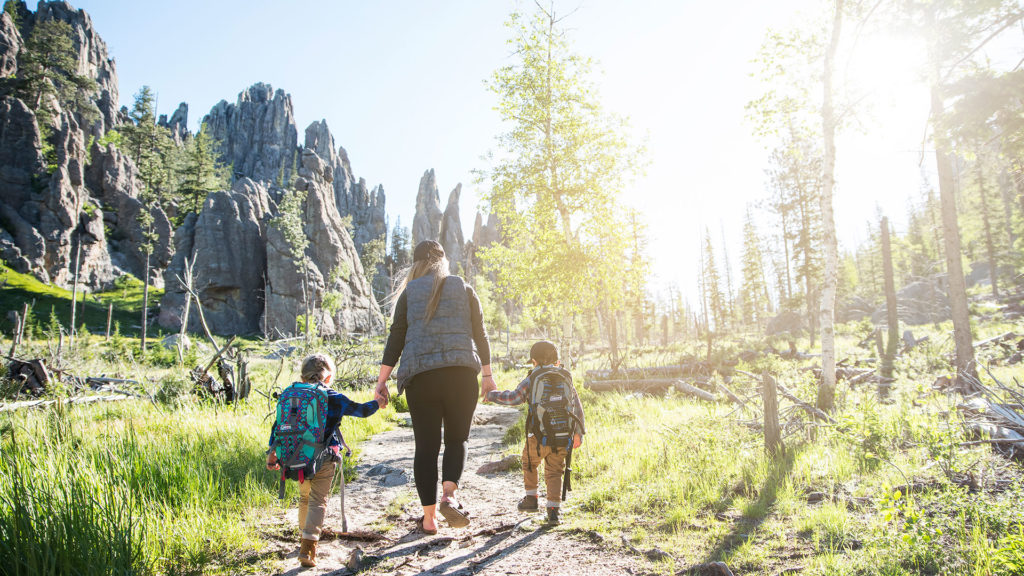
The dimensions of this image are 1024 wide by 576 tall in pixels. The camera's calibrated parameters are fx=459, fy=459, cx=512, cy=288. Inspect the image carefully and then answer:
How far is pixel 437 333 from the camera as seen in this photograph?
3.32m

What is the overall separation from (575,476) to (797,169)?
30.1 meters

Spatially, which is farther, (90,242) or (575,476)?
(90,242)

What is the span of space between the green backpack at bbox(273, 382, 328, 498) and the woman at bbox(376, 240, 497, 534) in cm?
44

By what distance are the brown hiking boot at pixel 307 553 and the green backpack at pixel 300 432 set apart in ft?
1.27

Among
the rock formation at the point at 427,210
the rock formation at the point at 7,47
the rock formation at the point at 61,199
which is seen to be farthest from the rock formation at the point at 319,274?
the rock formation at the point at 7,47

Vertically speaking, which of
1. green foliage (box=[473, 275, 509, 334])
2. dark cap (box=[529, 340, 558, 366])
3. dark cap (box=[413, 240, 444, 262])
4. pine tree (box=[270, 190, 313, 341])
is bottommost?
dark cap (box=[529, 340, 558, 366])

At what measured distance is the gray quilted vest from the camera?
128 inches

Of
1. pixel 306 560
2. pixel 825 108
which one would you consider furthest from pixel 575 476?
pixel 825 108

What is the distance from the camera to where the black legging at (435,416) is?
3244 mm

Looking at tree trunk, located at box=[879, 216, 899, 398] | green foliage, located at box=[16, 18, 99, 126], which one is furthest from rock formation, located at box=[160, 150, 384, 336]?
tree trunk, located at box=[879, 216, 899, 398]

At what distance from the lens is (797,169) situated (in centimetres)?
2833

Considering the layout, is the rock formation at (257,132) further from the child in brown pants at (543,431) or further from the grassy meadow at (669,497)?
the child in brown pants at (543,431)

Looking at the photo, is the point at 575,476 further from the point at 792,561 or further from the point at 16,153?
the point at 16,153

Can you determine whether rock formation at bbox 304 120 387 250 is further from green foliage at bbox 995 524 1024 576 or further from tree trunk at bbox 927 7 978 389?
green foliage at bbox 995 524 1024 576
